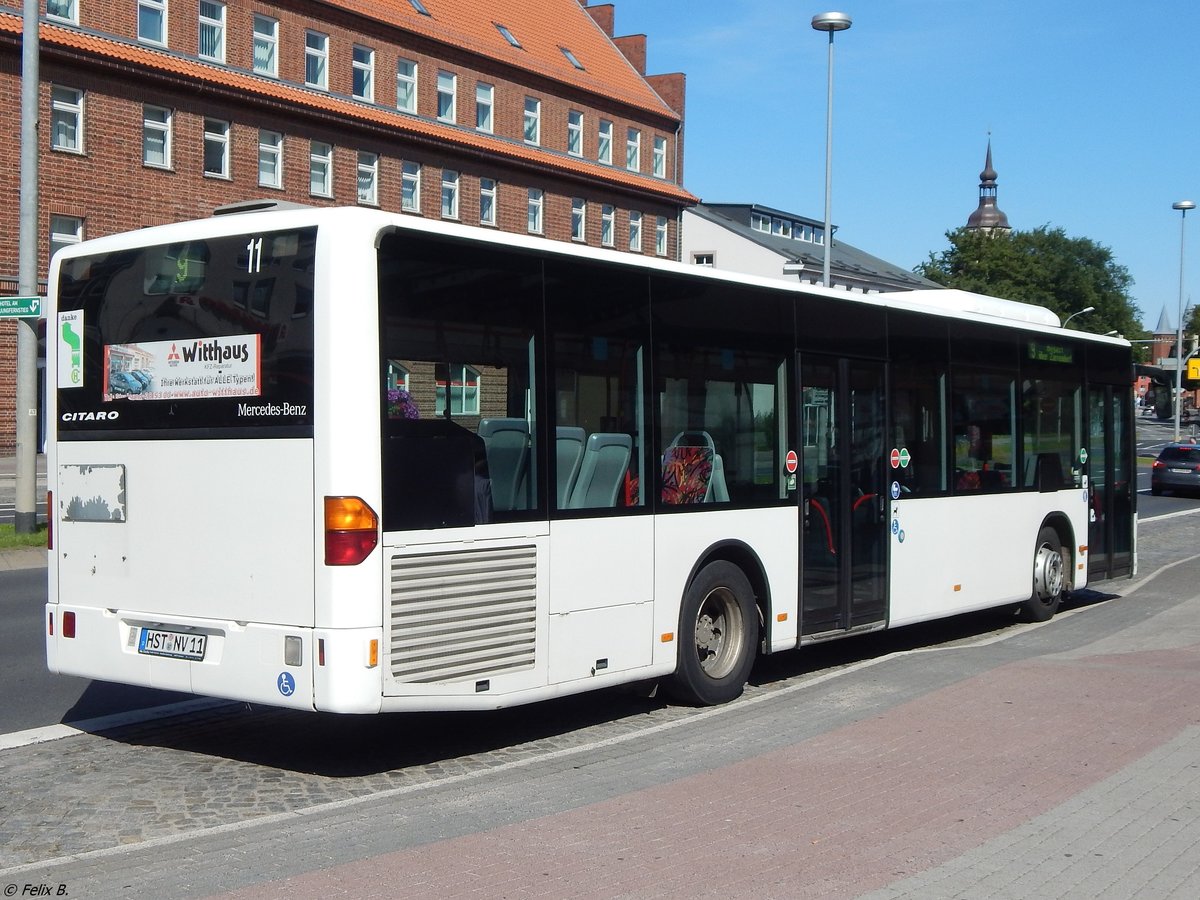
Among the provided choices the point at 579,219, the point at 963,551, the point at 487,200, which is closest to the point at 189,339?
the point at 963,551

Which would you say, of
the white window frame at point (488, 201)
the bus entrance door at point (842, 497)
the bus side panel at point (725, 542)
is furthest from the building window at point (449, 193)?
the bus side panel at point (725, 542)

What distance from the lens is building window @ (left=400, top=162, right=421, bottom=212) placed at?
45375mm

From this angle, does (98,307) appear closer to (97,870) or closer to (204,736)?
(204,736)

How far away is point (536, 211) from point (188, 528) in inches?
1767

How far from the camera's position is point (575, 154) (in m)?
54.0

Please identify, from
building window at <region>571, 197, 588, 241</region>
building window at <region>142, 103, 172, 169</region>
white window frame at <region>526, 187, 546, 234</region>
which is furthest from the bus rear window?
building window at <region>571, 197, 588, 241</region>

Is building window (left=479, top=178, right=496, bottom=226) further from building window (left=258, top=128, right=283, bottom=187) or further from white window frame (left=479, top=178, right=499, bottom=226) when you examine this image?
building window (left=258, top=128, right=283, bottom=187)

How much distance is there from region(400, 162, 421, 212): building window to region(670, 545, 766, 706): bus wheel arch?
3729 centimetres

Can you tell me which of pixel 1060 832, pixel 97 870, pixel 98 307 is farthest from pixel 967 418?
pixel 97 870

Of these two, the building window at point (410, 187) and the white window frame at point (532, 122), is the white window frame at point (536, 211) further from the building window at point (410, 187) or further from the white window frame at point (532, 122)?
the building window at point (410, 187)

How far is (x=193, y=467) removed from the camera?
7.33 meters

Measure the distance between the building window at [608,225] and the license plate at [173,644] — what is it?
47.5 metres

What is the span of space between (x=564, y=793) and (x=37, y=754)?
301 cm

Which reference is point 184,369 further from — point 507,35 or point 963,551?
point 507,35
